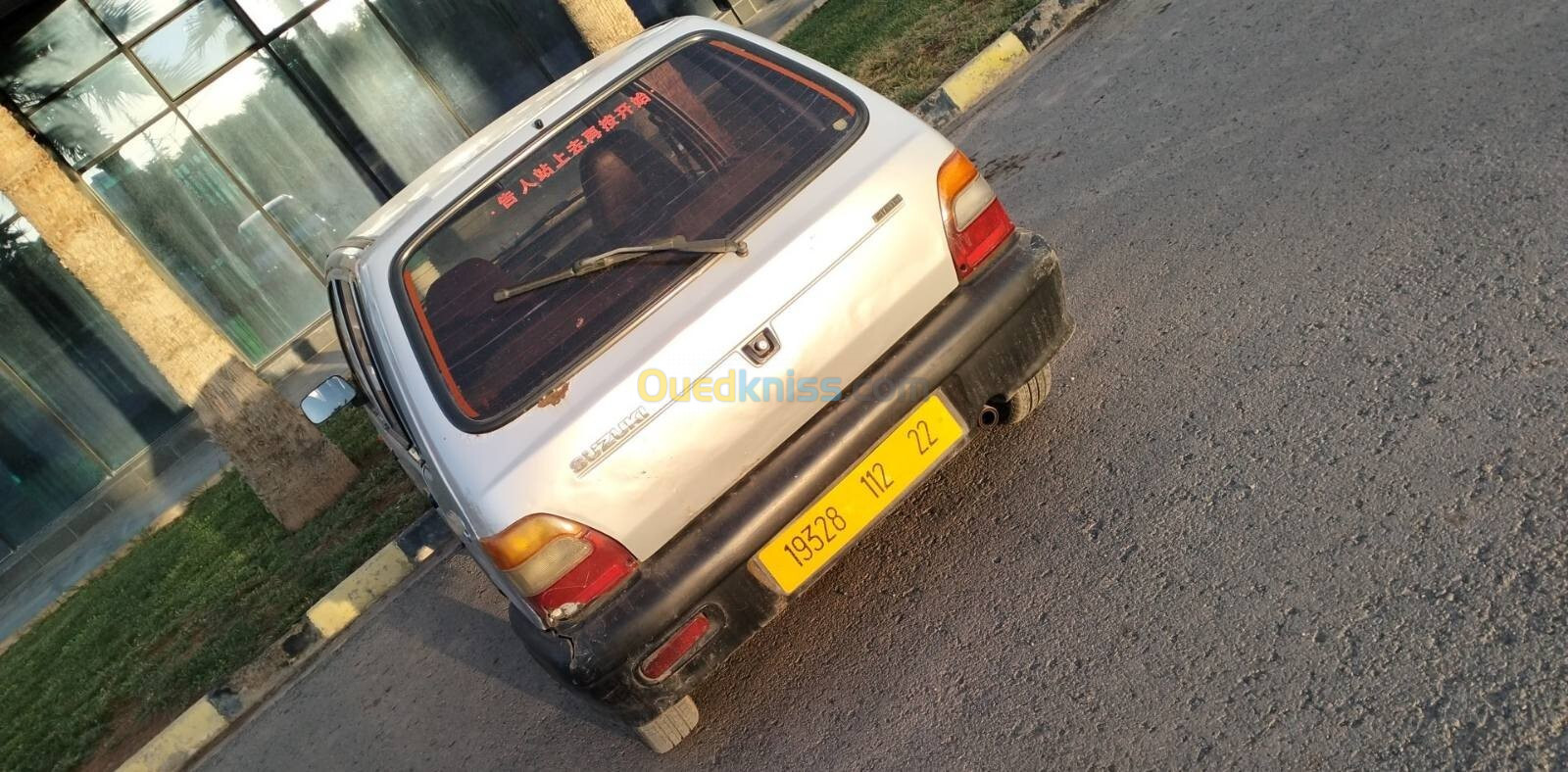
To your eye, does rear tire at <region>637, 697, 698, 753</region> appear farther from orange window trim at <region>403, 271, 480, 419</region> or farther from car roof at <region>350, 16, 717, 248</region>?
car roof at <region>350, 16, 717, 248</region>

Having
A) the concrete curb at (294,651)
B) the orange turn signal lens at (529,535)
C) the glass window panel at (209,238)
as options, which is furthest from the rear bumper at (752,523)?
the glass window panel at (209,238)

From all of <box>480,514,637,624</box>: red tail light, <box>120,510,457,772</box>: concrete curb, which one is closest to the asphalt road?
<box>120,510,457,772</box>: concrete curb

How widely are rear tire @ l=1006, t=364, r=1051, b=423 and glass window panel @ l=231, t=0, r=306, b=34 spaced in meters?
9.87

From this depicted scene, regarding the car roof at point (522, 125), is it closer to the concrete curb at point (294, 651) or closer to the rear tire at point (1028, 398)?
A: the rear tire at point (1028, 398)

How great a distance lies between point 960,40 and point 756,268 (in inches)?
230

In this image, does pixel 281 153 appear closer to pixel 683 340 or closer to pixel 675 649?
pixel 683 340

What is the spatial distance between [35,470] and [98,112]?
11.6 ft

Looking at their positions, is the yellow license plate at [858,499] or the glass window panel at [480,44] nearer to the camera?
Result: the yellow license plate at [858,499]

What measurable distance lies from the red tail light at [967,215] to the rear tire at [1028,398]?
0.63 m

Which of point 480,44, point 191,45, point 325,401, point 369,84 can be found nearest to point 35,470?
point 191,45

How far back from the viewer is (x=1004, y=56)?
7508 millimetres

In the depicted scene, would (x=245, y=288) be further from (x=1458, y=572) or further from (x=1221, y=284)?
(x=1458, y=572)

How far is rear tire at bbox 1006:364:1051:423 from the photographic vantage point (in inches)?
152

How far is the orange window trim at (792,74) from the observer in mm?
3408
